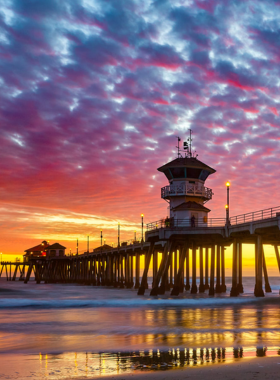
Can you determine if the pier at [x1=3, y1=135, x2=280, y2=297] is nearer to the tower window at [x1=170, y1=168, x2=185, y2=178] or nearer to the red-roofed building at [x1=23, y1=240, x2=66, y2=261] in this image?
the tower window at [x1=170, y1=168, x2=185, y2=178]

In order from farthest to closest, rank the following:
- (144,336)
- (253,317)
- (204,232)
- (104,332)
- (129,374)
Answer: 1. (204,232)
2. (253,317)
3. (104,332)
4. (144,336)
5. (129,374)

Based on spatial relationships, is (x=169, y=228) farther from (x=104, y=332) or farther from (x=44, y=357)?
(x=44, y=357)

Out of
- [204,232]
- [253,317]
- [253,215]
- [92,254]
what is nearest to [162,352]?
[253,317]

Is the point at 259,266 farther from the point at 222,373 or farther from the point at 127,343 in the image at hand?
the point at 222,373

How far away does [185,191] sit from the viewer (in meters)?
52.9

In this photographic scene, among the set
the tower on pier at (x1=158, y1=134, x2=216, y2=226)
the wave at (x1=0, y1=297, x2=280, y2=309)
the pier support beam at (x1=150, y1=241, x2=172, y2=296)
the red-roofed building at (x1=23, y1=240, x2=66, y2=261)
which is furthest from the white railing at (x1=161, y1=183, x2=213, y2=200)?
the red-roofed building at (x1=23, y1=240, x2=66, y2=261)

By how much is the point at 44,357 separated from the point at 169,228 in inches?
1245

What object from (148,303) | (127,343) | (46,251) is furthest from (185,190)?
(46,251)

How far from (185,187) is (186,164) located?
265 centimetres

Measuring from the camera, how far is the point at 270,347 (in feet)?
49.2

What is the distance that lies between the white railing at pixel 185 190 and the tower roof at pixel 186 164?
7.01 feet

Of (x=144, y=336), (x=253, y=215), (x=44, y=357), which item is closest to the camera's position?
(x=44, y=357)

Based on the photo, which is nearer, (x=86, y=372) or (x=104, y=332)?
(x=86, y=372)

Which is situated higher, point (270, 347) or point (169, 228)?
point (169, 228)
